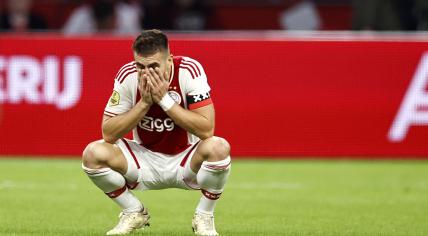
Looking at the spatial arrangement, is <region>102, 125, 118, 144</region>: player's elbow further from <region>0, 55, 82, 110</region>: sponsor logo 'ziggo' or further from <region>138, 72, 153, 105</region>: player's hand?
<region>0, 55, 82, 110</region>: sponsor logo 'ziggo'

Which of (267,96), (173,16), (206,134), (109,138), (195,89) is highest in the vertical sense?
(195,89)

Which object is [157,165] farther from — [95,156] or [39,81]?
[39,81]

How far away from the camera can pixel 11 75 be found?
1327 cm

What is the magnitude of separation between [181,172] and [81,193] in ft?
10.2

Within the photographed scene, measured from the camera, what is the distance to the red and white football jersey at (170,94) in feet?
25.1


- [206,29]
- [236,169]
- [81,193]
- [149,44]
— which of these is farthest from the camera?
[206,29]

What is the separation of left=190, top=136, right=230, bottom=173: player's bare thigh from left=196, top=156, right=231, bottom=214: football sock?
0.10 feet

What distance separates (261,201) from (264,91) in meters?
3.67

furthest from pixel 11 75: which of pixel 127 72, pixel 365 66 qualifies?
pixel 127 72

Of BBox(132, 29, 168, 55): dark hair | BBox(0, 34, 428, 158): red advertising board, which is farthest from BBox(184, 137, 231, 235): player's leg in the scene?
BBox(0, 34, 428, 158): red advertising board

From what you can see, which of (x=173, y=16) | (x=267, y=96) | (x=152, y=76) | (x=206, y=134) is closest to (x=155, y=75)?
(x=152, y=76)

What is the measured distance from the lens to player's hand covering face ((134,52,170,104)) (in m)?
7.34

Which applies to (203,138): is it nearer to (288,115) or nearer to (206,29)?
(288,115)

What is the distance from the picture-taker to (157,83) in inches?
291
